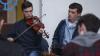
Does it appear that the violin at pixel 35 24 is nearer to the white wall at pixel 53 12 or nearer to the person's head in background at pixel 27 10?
the person's head in background at pixel 27 10

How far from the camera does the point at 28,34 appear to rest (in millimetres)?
5441

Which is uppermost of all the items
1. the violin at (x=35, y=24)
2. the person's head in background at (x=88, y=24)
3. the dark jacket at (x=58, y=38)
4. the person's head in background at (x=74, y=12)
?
the person's head in background at (x=88, y=24)

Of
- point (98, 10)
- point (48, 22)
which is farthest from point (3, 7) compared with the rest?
point (98, 10)

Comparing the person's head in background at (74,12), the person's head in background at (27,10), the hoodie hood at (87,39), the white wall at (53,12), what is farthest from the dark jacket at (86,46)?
the white wall at (53,12)

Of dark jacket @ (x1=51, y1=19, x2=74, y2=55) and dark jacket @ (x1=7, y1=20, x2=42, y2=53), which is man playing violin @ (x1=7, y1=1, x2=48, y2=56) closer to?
dark jacket @ (x1=7, y1=20, x2=42, y2=53)

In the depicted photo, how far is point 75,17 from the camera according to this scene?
18.6 feet

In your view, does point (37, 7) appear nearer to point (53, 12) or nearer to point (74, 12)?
point (53, 12)

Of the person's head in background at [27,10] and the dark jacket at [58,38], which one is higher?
the person's head in background at [27,10]

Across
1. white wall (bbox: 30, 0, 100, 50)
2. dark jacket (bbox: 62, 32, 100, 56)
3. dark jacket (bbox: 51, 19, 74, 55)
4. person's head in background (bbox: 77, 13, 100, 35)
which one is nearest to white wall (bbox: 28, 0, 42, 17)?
white wall (bbox: 30, 0, 100, 50)

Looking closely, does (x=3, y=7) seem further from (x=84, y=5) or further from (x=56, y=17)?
(x=84, y=5)

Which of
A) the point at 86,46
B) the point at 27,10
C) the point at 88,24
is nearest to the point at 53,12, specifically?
the point at 27,10

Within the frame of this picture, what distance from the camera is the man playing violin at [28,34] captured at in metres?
5.38

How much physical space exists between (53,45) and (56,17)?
699 millimetres

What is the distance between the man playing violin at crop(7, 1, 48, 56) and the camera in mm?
5375
